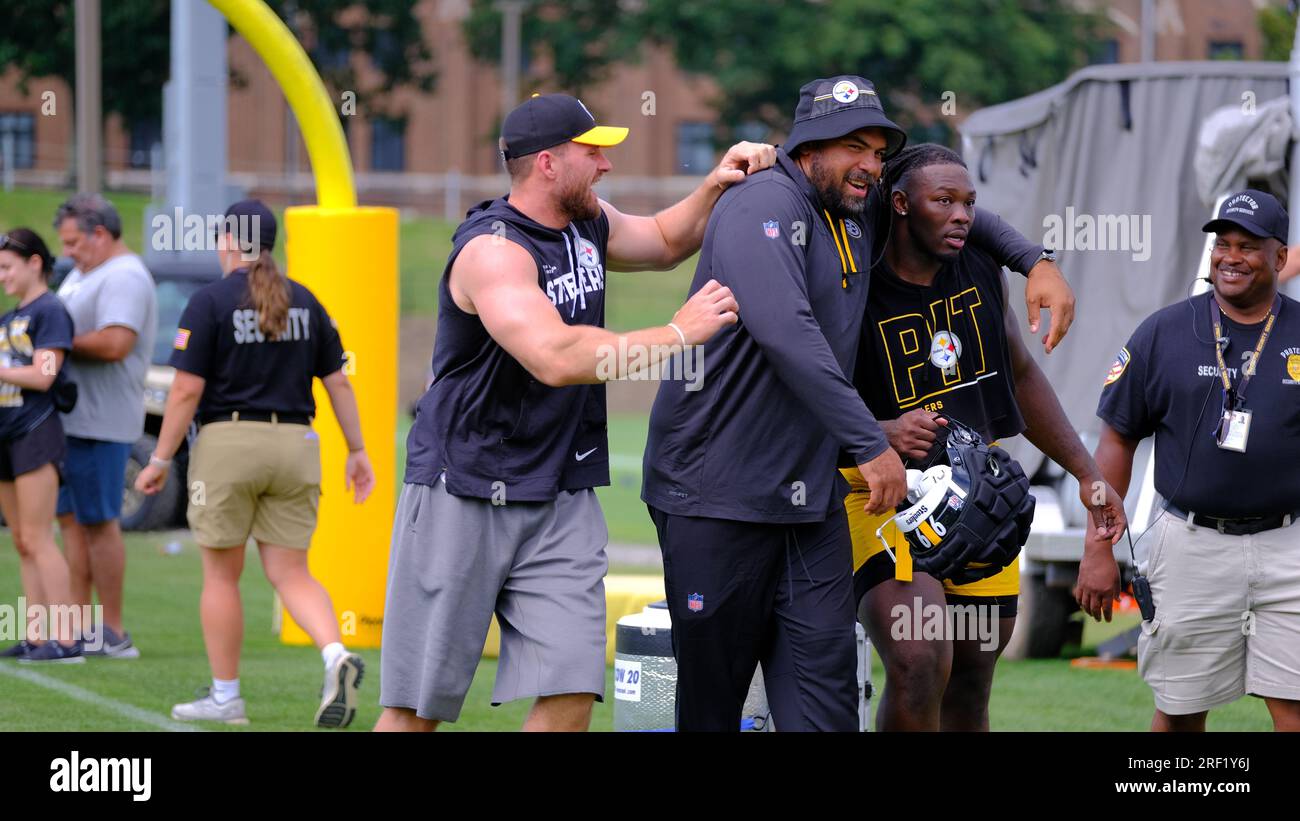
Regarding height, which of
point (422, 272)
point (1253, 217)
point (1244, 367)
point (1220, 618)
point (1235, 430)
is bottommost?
point (1220, 618)

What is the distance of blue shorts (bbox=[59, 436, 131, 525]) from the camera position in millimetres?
9094

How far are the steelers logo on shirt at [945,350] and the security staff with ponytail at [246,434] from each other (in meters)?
3.05

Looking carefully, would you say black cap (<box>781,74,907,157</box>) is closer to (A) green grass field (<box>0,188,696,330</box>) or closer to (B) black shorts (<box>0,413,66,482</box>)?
(B) black shorts (<box>0,413,66,482</box>)

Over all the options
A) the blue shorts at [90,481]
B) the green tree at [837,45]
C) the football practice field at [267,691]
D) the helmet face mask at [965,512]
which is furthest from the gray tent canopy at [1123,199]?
the green tree at [837,45]

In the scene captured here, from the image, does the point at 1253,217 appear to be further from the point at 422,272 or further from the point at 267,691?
the point at 422,272

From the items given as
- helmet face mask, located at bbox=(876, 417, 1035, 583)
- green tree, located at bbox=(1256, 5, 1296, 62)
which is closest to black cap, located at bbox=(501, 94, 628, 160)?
helmet face mask, located at bbox=(876, 417, 1035, 583)

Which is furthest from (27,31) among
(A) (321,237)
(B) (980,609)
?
(B) (980,609)

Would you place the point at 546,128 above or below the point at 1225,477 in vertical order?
above

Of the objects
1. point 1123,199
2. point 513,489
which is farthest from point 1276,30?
point 513,489

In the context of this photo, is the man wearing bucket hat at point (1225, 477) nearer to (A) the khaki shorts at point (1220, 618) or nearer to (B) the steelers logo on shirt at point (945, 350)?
(A) the khaki shorts at point (1220, 618)

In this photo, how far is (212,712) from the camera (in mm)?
7723

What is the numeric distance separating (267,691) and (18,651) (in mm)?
1489

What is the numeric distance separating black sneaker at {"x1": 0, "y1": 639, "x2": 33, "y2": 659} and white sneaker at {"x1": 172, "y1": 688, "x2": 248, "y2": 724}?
162cm
